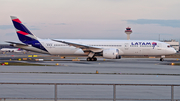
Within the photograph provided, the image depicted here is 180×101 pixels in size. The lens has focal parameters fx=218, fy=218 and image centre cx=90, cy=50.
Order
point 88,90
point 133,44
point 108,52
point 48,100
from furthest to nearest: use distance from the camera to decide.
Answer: point 133,44, point 108,52, point 88,90, point 48,100

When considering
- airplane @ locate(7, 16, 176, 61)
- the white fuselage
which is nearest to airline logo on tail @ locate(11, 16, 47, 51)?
airplane @ locate(7, 16, 176, 61)

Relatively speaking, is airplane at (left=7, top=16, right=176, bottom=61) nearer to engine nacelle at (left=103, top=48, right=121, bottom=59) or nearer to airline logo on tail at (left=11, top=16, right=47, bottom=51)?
airline logo on tail at (left=11, top=16, right=47, bottom=51)

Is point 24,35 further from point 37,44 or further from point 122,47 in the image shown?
point 122,47

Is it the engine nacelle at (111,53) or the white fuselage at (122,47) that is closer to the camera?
the engine nacelle at (111,53)

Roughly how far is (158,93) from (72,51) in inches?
1254

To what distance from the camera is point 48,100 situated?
970cm

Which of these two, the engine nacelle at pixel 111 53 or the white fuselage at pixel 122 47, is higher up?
the white fuselage at pixel 122 47

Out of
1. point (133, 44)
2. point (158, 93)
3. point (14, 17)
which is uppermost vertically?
point (14, 17)

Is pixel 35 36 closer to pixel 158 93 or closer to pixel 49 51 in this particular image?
pixel 49 51

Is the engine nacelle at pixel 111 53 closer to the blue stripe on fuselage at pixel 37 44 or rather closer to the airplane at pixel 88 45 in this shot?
the airplane at pixel 88 45

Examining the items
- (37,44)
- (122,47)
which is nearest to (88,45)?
(122,47)

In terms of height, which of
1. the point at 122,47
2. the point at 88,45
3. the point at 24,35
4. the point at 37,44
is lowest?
the point at 122,47

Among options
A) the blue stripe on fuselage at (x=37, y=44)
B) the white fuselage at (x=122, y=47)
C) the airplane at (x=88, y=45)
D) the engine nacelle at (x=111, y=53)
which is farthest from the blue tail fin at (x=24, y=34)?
the engine nacelle at (x=111, y=53)

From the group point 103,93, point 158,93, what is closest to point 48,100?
point 103,93
